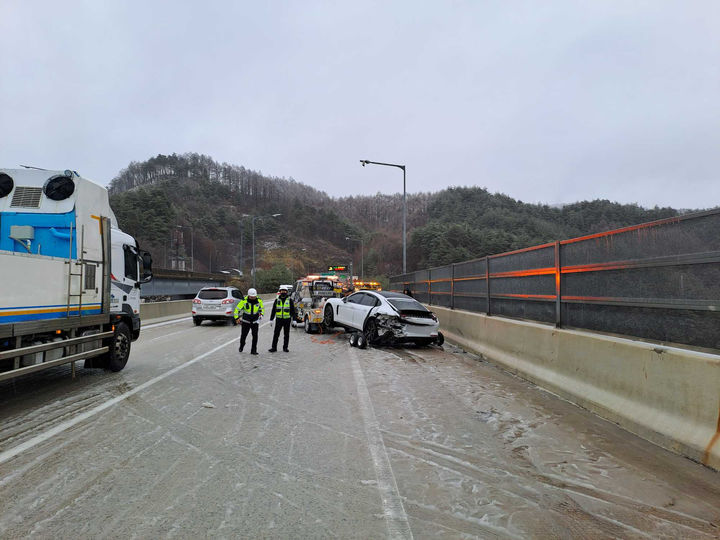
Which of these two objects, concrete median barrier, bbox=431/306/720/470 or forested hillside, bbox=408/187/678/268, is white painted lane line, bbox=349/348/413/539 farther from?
forested hillside, bbox=408/187/678/268

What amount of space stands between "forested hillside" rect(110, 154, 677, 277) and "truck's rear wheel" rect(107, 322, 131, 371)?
46983mm

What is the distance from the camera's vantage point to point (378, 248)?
407 ft

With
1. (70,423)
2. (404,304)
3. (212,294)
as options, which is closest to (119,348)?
(70,423)

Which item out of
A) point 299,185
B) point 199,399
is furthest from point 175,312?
point 299,185

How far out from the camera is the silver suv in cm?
1945

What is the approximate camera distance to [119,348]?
8.78 meters

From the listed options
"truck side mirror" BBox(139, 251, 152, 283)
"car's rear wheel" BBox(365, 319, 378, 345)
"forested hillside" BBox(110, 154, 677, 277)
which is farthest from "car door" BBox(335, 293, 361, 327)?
"forested hillside" BBox(110, 154, 677, 277)

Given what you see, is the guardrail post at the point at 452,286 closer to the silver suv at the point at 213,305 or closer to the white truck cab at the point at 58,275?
the silver suv at the point at 213,305

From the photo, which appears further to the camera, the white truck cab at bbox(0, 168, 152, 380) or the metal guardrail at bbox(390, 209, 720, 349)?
the white truck cab at bbox(0, 168, 152, 380)

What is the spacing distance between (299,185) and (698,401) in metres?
176

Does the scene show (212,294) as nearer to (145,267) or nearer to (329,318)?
(329,318)

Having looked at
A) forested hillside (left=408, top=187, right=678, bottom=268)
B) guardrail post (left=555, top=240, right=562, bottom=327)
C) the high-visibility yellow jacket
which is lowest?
the high-visibility yellow jacket

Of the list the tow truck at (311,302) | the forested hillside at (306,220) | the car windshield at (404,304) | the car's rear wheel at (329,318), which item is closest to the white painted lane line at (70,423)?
the car windshield at (404,304)

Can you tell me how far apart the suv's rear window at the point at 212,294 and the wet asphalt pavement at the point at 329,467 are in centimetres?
1232
